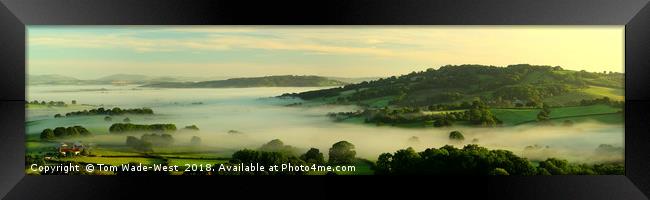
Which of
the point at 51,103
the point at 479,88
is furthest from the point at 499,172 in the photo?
the point at 51,103

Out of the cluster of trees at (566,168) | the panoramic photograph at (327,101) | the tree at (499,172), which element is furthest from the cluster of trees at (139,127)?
the cluster of trees at (566,168)

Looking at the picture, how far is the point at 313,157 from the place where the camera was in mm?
6691

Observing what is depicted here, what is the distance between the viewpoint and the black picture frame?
21.7 feet

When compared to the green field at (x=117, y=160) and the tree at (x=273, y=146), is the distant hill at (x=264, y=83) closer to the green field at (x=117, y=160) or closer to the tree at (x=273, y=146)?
the tree at (x=273, y=146)

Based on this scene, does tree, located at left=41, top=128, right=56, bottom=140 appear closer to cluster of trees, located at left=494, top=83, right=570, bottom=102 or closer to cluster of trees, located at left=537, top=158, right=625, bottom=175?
cluster of trees, located at left=494, top=83, right=570, bottom=102

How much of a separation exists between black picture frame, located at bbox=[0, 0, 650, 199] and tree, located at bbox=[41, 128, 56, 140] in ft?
0.80

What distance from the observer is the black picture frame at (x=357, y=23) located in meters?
6.61

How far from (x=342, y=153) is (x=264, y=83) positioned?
2.58 ft

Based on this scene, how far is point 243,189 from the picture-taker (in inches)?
263

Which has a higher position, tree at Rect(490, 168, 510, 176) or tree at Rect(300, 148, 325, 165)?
tree at Rect(300, 148, 325, 165)

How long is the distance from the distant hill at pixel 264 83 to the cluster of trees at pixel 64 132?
60cm

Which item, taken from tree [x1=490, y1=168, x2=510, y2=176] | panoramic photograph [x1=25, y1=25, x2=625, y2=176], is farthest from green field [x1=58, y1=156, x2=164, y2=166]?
tree [x1=490, y1=168, x2=510, y2=176]

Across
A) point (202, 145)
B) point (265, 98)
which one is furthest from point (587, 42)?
point (202, 145)

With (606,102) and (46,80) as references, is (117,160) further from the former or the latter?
(606,102)
